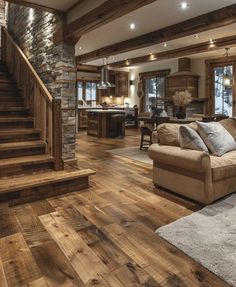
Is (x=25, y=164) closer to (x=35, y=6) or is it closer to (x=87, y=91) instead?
(x=35, y=6)

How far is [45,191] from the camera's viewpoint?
126 inches

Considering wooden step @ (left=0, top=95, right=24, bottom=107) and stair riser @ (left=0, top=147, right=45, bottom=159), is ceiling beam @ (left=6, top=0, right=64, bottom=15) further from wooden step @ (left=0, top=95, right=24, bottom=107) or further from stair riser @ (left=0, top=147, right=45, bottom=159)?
stair riser @ (left=0, top=147, right=45, bottom=159)

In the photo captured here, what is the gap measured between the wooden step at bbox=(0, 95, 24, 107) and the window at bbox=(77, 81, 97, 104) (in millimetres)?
5655

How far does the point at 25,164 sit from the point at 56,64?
196cm

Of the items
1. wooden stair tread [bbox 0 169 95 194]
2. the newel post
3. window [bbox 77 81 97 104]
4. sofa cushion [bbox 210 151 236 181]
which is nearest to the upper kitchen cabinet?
window [bbox 77 81 97 104]

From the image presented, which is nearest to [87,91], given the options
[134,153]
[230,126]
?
[134,153]

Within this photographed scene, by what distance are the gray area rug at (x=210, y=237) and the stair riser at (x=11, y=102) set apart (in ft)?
13.5

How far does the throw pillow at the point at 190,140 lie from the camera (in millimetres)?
3088

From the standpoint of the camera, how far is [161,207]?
2924mm

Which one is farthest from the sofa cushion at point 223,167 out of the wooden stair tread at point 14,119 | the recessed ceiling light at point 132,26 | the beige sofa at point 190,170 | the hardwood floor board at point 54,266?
the recessed ceiling light at point 132,26

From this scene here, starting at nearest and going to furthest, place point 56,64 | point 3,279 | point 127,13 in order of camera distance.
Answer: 1. point 3,279
2. point 127,13
3. point 56,64

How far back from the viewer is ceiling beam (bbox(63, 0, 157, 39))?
3.25 metres

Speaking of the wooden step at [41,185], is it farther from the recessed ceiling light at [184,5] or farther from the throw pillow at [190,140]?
the recessed ceiling light at [184,5]

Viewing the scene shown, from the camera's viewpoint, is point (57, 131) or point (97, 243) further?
point (57, 131)
